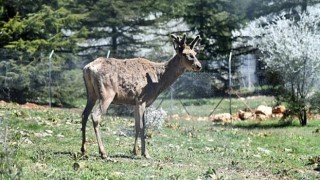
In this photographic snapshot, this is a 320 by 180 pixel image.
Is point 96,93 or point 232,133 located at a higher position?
point 96,93

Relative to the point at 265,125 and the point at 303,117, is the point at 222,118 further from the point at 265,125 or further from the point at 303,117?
the point at 303,117

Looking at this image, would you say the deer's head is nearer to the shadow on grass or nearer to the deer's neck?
the deer's neck

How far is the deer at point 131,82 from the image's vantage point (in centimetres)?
1046

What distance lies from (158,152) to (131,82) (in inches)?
68.8

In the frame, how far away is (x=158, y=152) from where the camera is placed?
38.9 ft

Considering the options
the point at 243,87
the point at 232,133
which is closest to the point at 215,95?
the point at 243,87

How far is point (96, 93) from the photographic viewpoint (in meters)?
10.6

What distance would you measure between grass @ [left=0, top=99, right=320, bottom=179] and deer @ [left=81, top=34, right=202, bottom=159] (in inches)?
25.8

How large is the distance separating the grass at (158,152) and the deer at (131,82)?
655 mm

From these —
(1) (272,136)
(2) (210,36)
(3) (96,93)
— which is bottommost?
(1) (272,136)

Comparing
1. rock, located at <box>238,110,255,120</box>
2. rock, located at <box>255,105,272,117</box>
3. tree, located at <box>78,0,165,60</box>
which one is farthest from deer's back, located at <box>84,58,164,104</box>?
Result: tree, located at <box>78,0,165,60</box>

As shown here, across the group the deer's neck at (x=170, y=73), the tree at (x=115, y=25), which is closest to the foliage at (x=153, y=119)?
the deer's neck at (x=170, y=73)

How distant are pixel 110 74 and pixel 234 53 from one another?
A: 2650 centimetres

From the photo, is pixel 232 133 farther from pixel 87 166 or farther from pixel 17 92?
pixel 17 92
